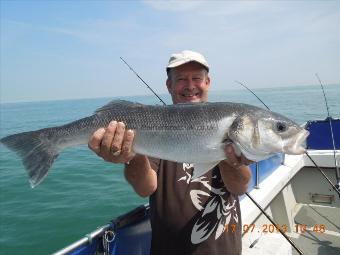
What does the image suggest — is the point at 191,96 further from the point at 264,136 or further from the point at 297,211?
the point at 297,211

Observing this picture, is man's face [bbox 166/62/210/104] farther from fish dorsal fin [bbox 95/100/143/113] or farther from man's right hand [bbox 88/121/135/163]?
man's right hand [bbox 88/121/135/163]

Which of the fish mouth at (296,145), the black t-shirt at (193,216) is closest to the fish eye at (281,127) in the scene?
the fish mouth at (296,145)

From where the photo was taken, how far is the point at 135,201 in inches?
460

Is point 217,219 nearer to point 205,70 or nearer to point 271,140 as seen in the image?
point 271,140

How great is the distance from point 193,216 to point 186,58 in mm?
1963

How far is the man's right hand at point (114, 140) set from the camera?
3295mm

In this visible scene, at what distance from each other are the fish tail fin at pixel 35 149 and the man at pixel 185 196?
51 centimetres

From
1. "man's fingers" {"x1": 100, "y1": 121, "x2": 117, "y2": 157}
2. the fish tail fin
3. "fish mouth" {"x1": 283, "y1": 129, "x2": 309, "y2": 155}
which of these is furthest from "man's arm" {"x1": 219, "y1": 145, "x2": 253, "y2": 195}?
the fish tail fin

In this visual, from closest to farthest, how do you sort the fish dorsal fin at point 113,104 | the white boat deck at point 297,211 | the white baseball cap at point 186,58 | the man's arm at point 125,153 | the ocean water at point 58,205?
the man's arm at point 125,153 < the fish dorsal fin at point 113,104 < the white baseball cap at point 186,58 < the white boat deck at point 297,211 < the ocean water at point 58,205

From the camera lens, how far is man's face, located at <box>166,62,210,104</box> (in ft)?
13.7

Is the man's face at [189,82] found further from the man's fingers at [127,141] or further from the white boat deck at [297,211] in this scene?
the white boat deck at [297,211]

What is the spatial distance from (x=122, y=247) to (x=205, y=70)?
2525mm

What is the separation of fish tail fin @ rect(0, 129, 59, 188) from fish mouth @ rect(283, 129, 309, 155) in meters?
2.46

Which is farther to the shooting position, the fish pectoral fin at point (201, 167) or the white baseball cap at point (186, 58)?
the white baseball cap at point (186, 58)
